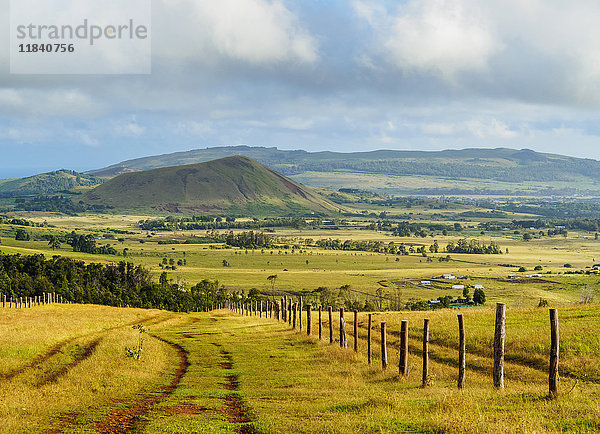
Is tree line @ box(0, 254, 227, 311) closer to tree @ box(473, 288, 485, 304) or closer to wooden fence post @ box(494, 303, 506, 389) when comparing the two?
tree @ box(473, 288, 485, 304)

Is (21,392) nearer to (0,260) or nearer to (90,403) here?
(90,403)

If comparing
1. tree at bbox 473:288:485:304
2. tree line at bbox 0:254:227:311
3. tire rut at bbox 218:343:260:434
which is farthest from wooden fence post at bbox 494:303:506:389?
tree at bbox 473:288:485:304

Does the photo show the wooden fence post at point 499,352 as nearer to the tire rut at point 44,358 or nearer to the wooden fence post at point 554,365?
the wooden fence post at point 554,365

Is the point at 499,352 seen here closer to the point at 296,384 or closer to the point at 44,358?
the point at 296,384

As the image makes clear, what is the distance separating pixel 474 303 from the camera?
551ft

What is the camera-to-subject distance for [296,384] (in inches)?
1293

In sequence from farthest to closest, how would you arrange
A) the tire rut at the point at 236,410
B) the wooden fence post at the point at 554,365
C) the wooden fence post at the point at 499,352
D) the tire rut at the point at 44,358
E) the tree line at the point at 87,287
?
the tree line at the point at 87,287, the tire rut at the point at 44,358, the wooden fence post at the point at 499,352, the wooden fence post at the point at 554,365, the tire rut at the point at 236,410

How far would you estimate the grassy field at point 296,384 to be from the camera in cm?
2138

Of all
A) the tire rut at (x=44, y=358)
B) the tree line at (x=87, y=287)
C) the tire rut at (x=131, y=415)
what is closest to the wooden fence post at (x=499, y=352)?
the tire rut at (x=131, y=415)

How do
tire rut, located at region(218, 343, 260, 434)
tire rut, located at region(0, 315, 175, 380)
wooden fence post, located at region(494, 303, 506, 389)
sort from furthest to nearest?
tire rut, located at region(0, 315, 175, 380)
wooden fence post, located at region(494, 303, 506, 389)
tire rut, located at region(218, 343, 260, 434)

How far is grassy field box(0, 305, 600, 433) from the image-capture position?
2138 centimetres

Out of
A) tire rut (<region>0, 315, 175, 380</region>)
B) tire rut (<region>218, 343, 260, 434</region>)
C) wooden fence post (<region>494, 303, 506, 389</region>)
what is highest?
wooden fence post (<region>494, 303, 506, 389</region>)

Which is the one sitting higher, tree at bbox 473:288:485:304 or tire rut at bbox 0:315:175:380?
tire rut at bbox 0:315:175:380

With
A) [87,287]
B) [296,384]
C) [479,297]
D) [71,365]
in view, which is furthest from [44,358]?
[479,297]
